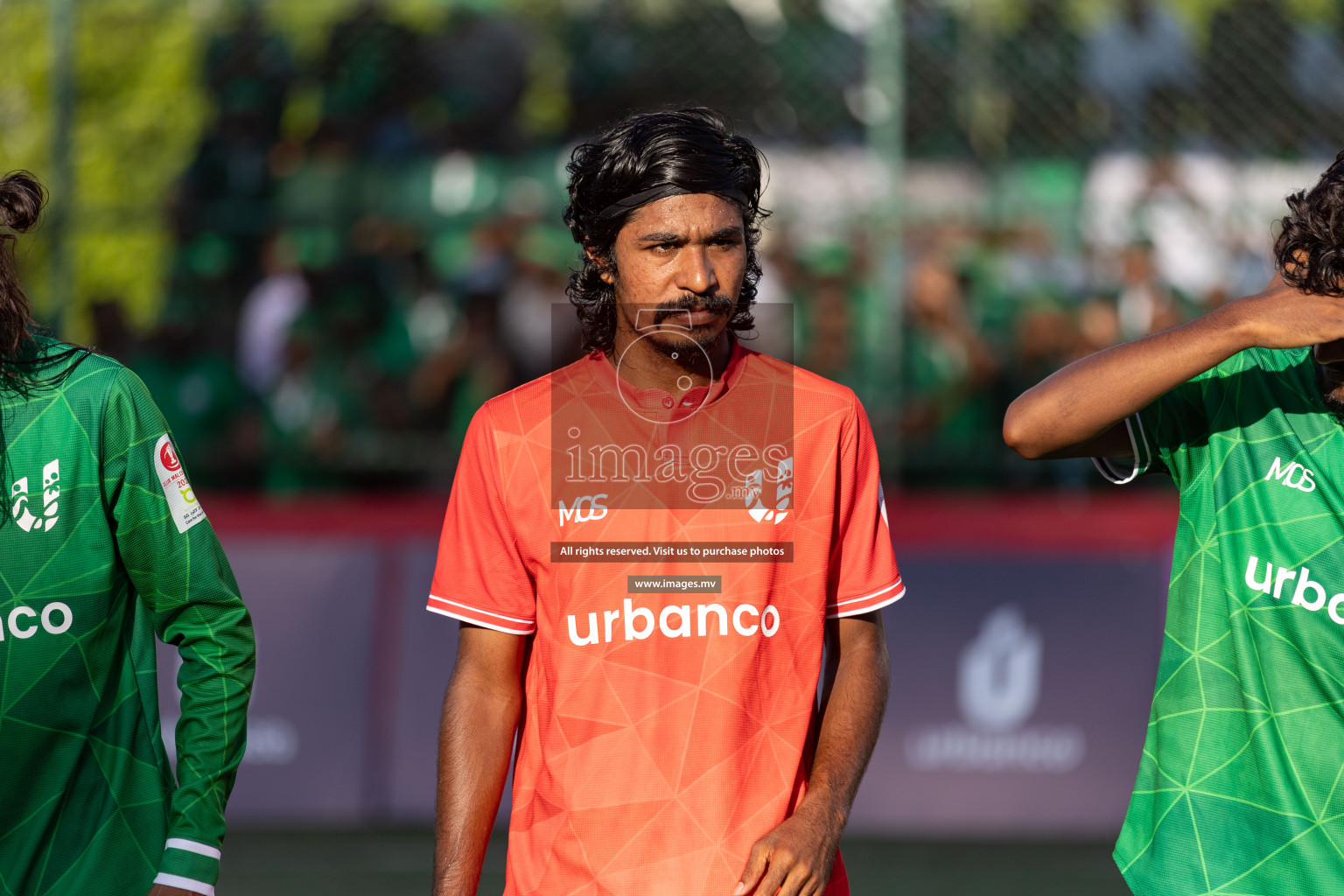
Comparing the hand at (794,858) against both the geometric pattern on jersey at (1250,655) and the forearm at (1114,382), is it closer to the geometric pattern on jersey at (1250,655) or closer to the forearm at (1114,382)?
the geometric pattern on jersey at (1250,655)

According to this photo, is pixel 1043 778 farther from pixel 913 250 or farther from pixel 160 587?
pixel 160 587

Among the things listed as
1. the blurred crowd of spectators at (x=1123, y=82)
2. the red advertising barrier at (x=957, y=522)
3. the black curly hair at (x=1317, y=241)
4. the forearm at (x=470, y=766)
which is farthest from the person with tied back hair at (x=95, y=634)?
the blurred crowd of spectators at (x=1123, y=82)

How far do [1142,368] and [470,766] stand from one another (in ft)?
4.46

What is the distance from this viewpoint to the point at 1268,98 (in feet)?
28.0

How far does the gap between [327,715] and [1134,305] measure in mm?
4908

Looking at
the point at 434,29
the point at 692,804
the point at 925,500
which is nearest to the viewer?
the point at 692,804

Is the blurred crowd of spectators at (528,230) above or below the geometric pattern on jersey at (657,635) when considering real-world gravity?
above

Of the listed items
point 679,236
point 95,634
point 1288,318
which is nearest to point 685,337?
point 679,236

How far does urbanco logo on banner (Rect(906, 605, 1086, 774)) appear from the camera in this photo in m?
6.32

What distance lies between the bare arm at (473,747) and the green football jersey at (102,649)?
0.37 meters

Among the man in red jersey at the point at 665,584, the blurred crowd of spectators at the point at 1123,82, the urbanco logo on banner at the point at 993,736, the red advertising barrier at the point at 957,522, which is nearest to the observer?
the man in red jersey at the point at 665,584

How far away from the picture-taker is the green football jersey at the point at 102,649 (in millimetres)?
2393

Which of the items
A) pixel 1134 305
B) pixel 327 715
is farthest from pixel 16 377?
pixel 1134 305

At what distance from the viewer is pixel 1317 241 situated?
2.45 metres
